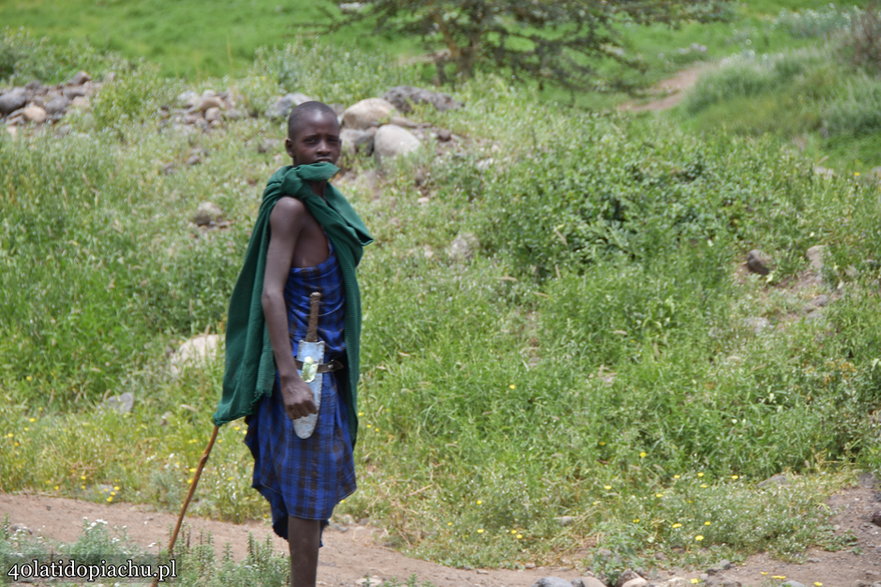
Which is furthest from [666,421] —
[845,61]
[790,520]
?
[845,61]

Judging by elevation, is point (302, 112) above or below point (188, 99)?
above

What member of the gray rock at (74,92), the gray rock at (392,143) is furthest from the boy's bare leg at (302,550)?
the gray rock at (74,92)

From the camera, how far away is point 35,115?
9.92 meters

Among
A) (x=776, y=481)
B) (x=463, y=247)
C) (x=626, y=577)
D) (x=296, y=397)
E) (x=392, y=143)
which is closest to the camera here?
(x=296, y=397)

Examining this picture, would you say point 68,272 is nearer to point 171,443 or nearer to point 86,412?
point 86,412

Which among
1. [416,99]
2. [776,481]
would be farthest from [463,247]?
[776,481]

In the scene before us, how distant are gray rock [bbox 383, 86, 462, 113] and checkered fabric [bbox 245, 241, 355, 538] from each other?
20.3 feet

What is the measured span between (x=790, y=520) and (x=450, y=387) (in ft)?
6.81

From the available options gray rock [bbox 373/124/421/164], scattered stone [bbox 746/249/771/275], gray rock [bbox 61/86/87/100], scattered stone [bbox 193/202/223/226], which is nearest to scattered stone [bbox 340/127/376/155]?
gray rock [bbox 373/124/421/164]

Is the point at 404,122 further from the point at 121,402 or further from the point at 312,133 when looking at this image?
the point at 312,133

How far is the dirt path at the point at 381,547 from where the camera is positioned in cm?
384

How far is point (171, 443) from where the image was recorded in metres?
5.43

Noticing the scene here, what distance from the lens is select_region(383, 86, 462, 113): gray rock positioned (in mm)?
9211

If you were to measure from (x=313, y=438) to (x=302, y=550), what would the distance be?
0.38 meters
